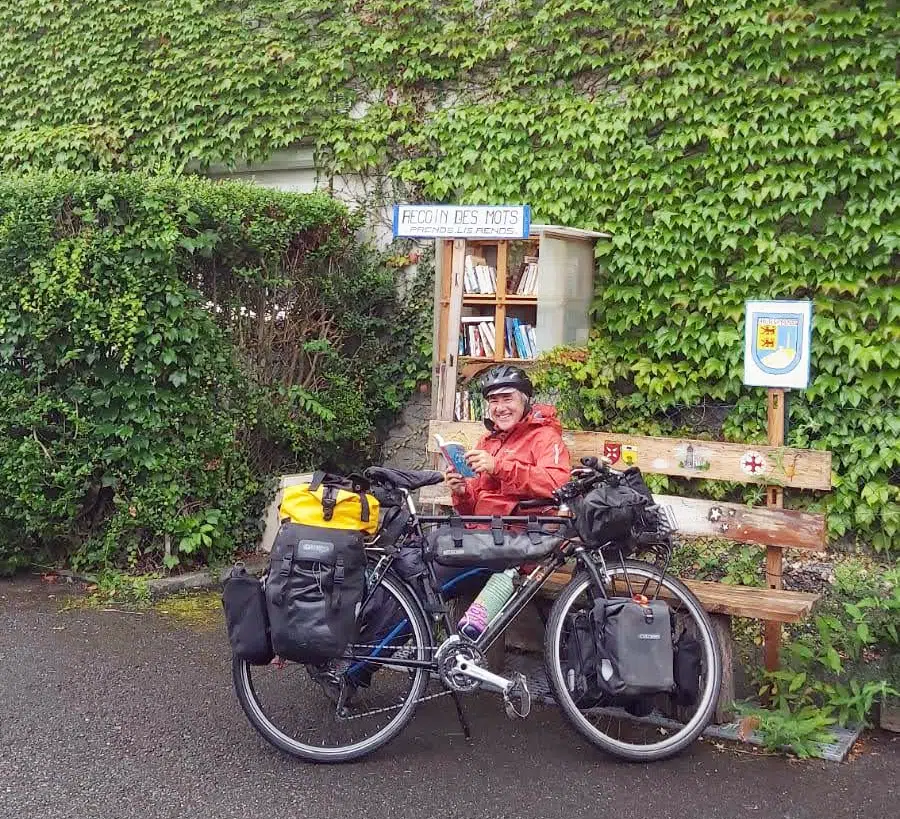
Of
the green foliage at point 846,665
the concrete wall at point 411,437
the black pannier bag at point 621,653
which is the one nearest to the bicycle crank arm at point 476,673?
the black pannier bag at point 621,653

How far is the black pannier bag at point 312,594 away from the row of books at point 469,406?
340 cm

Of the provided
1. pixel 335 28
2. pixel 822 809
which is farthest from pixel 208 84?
pixel 822 809

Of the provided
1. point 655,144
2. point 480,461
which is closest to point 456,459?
point 480,461

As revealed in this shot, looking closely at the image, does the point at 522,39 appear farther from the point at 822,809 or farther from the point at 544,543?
the point at 822,809

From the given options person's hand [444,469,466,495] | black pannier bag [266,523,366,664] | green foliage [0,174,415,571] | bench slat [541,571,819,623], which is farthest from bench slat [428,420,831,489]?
green foliage [0,174,415,571]

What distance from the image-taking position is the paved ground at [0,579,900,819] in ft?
12.4

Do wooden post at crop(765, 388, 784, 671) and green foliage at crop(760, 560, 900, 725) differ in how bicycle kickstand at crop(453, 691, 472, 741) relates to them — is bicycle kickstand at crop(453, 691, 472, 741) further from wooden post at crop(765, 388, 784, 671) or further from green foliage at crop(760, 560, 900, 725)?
wooden post at crop(765, 388, 784, 671)

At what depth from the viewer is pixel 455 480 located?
15.8 feet

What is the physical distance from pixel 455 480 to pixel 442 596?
58 cm

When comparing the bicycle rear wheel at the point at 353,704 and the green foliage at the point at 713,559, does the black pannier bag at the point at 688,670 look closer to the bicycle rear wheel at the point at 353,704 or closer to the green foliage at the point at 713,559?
the bicycle rear wheel at the point at 353,704

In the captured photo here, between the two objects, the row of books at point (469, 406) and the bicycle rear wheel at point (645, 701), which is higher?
the row of books at point (469, 406)

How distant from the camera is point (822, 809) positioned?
3754 mm

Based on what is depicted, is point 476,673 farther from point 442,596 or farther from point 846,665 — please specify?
point 846,665

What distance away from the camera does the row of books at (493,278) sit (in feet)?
24.2
